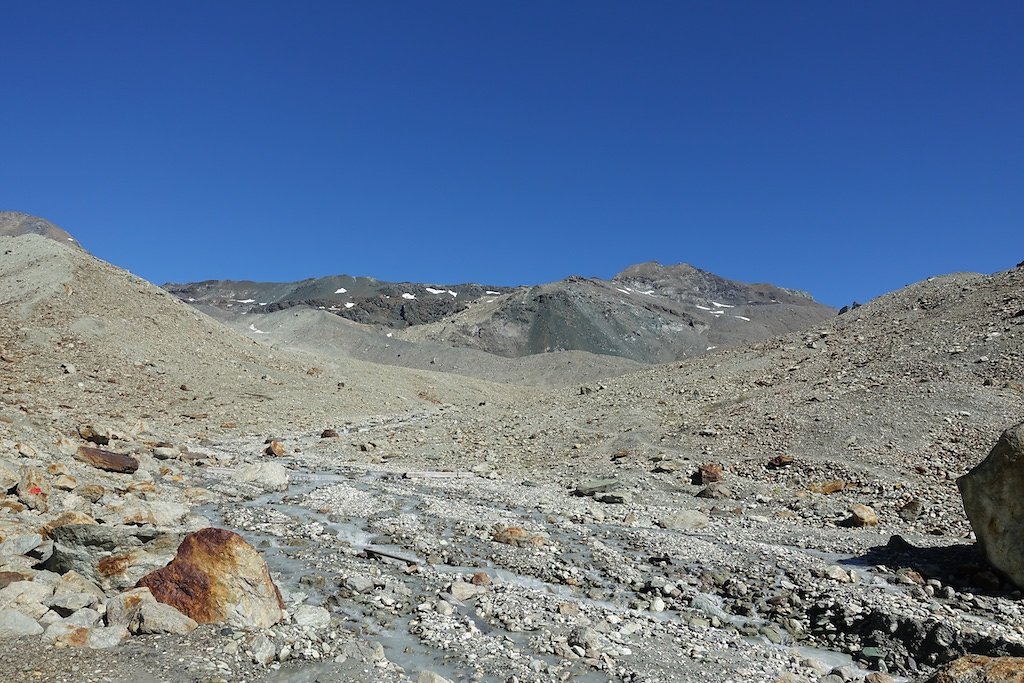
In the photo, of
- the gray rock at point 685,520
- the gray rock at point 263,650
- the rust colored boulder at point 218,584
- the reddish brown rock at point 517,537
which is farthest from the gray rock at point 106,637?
the gray rock at point 685,520

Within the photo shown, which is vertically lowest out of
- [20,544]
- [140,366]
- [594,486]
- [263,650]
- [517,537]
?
[263,650]

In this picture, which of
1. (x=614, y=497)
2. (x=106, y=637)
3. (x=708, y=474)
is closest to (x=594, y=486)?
(x=614, y=497)

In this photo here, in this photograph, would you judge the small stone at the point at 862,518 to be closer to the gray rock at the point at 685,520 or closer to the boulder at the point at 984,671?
the gray rock at the point at 685,520

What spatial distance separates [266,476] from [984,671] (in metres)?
14.8

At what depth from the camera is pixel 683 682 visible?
6801 mm

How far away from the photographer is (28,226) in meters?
160

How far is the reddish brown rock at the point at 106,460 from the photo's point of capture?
558 inches

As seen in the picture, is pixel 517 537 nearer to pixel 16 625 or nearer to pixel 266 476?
pixel 16 625

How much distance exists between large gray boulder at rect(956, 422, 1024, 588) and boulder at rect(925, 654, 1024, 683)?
4.49 meters

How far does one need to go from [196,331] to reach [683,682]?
3585 cm

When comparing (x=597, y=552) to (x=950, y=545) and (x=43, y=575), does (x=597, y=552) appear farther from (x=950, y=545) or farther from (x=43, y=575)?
(x=43, y=575)

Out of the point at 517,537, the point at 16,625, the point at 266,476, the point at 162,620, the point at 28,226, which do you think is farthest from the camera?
the point at 28,226

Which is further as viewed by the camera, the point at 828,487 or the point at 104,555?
the point at 828,487

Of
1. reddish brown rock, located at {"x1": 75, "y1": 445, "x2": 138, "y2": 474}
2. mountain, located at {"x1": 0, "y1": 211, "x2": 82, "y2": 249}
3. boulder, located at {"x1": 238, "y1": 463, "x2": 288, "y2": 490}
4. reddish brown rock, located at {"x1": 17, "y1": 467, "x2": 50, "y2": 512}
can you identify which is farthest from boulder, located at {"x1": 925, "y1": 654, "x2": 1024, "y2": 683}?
mountain, located at {"x1": 0, "y1": 211, "x2": 82, "y2": 249}
